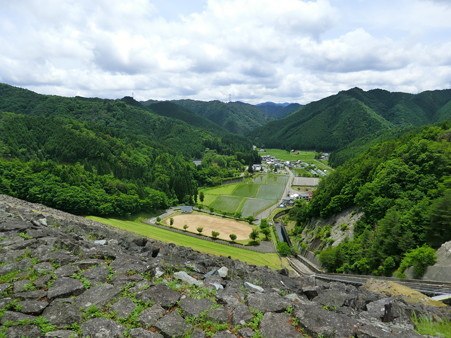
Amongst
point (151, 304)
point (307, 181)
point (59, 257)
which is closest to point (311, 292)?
point (151, 304)

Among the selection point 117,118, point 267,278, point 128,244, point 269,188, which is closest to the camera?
point 267,278

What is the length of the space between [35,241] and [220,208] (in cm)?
6719

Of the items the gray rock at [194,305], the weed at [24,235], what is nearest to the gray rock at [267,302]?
the gray rock at [194,305]

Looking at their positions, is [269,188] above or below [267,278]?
below

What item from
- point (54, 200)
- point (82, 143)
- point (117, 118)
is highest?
point (117, 118)

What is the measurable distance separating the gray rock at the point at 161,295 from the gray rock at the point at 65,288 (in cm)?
189

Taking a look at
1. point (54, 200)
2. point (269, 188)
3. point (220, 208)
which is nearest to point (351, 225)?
point (220, 208)

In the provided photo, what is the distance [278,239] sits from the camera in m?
51.5

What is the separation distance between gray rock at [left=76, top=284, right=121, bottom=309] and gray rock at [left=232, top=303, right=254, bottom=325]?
12.3 feet

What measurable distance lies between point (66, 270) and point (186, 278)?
4.27m

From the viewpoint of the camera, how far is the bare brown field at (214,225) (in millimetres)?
53625

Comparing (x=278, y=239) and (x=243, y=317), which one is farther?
(x=278, y=239)

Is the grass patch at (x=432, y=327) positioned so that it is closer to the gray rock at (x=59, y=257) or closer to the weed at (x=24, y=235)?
the gray rock at (x=59, y=257)

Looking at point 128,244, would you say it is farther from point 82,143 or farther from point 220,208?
point 82,143
